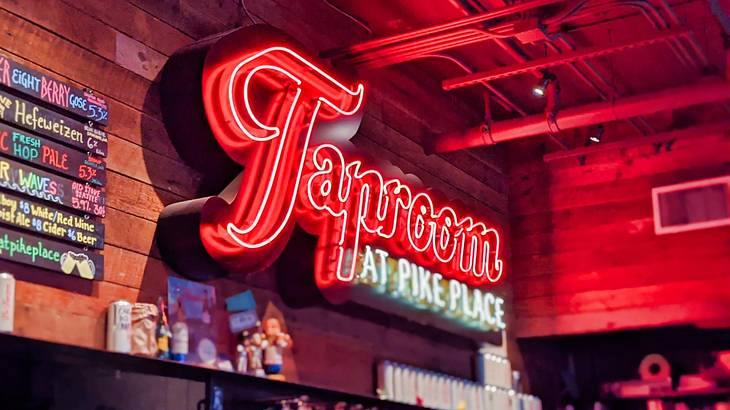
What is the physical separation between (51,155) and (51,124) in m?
0.14

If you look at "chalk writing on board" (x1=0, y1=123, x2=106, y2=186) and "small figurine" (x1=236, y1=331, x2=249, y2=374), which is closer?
"chalk writing on board" (x1=0, y1=123, x2=106, y2=186)

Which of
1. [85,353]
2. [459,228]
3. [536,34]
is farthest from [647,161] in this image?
[85,353]

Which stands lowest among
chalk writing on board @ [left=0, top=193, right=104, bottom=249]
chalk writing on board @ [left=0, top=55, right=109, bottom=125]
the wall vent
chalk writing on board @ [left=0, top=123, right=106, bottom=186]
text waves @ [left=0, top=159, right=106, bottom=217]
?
chalk writing on board @ [left=0, top=193, right=104, bottom=249]

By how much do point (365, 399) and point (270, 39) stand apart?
6.79ft

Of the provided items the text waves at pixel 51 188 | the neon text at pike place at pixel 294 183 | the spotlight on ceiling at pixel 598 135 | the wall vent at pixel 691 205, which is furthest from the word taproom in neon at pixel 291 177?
the wall vent at pixel 691 205

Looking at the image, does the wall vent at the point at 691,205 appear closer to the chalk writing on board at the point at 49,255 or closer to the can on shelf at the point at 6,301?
the chalk writing on board at the point at 49,255

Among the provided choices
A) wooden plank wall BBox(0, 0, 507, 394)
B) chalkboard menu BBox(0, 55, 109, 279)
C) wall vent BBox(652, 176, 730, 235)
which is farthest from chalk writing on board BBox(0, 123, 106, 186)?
wall vent BBox(652, 176, 730, 235)

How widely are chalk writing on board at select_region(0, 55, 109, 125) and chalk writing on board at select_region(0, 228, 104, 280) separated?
0.63 m

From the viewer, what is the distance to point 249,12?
6.33 meters

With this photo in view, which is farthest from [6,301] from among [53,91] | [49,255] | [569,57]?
[569,57]

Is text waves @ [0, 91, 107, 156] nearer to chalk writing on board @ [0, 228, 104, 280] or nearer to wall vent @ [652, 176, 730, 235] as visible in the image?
chalk writing on board @ [0, 228, 104, 280]

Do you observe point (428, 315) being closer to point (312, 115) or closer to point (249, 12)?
point (312, 115)

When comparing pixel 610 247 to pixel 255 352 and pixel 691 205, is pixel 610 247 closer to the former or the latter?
pixel 691 205

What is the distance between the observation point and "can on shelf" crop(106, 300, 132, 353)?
4789mm
